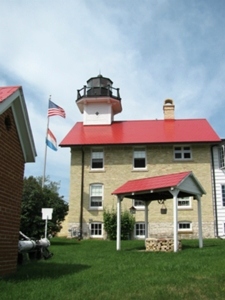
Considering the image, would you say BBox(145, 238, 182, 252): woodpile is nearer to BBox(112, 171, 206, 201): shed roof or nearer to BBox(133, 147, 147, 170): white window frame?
BBox(112, 171, 206, 201): shed roof

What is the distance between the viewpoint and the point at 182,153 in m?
26.1

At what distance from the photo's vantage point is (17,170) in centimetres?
894

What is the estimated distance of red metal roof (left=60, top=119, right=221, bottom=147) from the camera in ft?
85.5

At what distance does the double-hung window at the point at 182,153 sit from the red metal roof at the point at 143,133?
2.47 feet

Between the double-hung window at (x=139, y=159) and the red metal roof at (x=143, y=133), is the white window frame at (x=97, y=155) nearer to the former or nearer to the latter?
the red metal roof at (x=143, y=133)

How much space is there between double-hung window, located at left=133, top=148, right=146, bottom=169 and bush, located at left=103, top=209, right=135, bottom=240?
11.6ft

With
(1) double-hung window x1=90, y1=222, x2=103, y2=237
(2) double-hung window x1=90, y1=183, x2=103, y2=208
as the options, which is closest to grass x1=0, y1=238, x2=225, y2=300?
(1) double-hung window x1=90, y1=222, x2=103, y2=237

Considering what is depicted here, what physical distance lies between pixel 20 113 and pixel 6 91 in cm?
78

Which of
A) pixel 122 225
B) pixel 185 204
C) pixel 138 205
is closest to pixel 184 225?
pixel 185 204

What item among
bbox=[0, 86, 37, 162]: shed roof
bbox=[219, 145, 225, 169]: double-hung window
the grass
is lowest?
the grass

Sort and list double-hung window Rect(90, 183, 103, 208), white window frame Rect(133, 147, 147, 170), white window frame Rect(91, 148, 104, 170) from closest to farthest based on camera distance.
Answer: double-hung window Rect(90, 183, 103, 208)
white window frame Rect(133, 147, 147, 170)
white window frame Rect(91, 148, 104, 170)

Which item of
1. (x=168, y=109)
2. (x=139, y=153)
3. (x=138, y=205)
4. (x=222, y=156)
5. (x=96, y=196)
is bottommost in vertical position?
(x=138, y=205)

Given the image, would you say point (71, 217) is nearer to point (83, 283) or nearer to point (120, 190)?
point (120, 190)

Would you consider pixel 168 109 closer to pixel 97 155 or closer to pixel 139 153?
pixel 139 153
